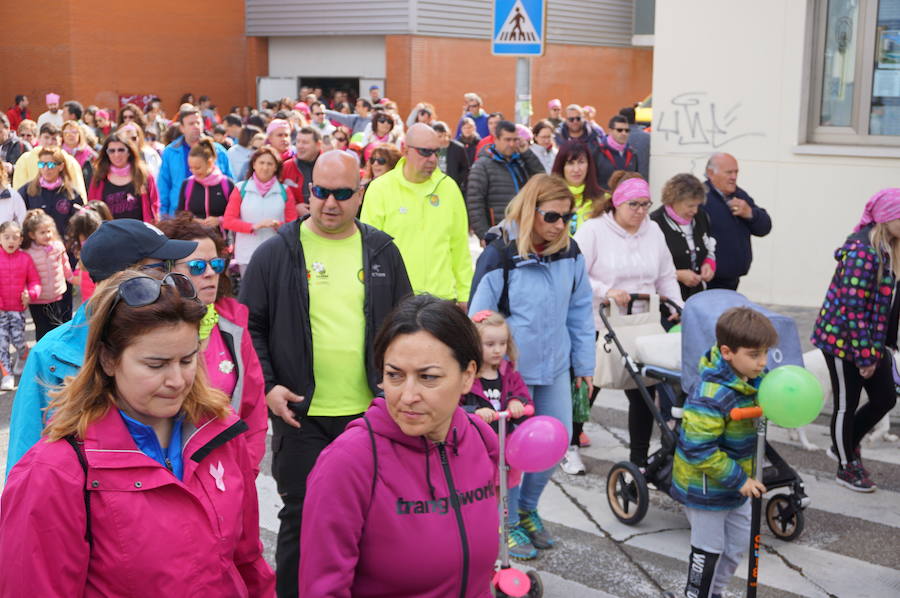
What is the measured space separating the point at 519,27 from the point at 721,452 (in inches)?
267

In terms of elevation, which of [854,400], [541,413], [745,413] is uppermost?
[745,413]

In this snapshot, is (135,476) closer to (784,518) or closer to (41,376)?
(41,376)

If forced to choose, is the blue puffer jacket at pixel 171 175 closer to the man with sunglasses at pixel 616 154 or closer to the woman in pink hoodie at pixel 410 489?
the man with sunglasses at pixel 616 154

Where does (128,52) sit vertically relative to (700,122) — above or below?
above

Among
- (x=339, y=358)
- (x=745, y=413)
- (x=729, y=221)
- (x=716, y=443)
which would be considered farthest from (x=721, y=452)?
(x=729, y=221)

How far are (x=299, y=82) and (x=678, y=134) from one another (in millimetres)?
21370

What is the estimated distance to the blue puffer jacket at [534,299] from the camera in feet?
19.2

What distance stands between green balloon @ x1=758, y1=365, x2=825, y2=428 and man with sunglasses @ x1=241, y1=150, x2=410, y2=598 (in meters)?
1.73

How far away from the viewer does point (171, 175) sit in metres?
12.0

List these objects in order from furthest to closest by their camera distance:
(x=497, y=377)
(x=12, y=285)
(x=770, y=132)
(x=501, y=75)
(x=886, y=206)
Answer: (x=501, y=75)
(x=770, y=132)
(x=12, y=285)
(x=886, y=206)
(x=497, y=377)

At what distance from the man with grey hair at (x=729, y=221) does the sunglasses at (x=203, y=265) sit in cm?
533

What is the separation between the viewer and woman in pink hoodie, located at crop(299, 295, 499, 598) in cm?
282

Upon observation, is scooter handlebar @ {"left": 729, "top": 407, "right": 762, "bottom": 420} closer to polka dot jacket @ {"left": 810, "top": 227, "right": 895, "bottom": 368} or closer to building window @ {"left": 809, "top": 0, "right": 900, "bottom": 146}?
polka dot jacket @ {"left": 810, "top": 227, "right": 895, "bottom": 368}

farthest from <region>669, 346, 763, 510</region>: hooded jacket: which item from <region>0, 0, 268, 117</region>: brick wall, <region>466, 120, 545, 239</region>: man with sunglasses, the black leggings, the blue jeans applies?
<region>0, 0, 268, 117</region>: brick wall
